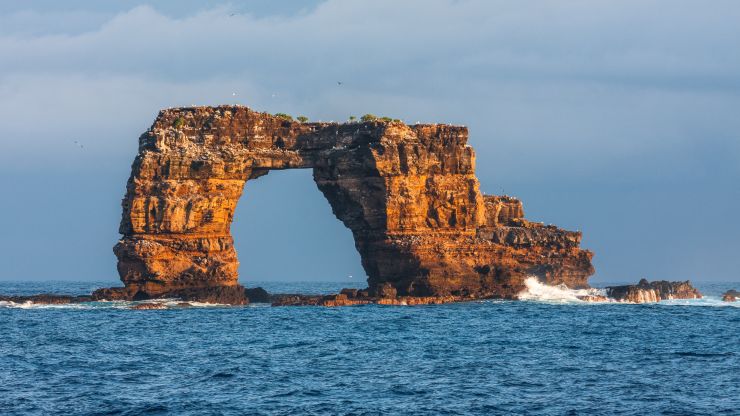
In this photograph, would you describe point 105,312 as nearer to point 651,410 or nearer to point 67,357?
point 67,357

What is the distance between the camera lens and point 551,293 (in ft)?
306

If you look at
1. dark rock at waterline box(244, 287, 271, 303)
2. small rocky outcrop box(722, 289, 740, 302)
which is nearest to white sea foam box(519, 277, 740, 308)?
small rocky outcrop box(722, 289, 740, 302)

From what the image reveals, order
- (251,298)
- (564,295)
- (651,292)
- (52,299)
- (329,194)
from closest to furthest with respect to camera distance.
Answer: (52,299)
(251,298)
(329,194)
(651,292)
(564,295)

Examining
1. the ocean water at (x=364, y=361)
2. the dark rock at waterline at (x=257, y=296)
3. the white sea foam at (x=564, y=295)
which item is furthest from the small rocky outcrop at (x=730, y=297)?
the dark rock at waterline at (x=257, y=296)

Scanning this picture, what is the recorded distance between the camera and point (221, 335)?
58812mm

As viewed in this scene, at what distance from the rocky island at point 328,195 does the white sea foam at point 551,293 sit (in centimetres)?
524

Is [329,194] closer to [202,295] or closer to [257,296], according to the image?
[257,296]

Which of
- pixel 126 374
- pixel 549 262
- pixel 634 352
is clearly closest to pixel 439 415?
pixel 126 374

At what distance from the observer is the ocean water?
127ft

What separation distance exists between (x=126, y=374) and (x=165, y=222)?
32.9 metres

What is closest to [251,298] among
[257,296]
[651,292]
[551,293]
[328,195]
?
[257,296]

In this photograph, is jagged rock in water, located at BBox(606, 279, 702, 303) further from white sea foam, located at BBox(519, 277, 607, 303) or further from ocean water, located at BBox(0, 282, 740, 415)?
ocean water, located at BBox(0, 282, 740, 415)

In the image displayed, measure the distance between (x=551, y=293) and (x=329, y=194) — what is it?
21494 millimetres

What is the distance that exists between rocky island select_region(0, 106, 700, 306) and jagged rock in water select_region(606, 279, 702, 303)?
1240cm
